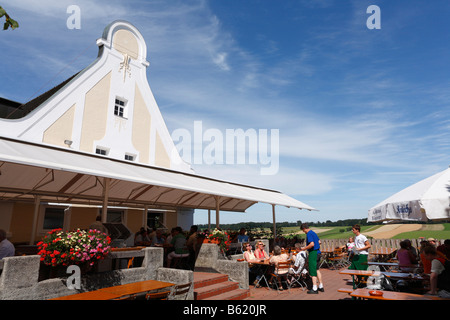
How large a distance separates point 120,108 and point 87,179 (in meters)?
6.99

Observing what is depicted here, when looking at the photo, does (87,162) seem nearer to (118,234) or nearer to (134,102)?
(118,234)

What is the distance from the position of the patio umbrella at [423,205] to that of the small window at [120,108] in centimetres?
1260

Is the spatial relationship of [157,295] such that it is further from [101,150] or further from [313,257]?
[101,150]

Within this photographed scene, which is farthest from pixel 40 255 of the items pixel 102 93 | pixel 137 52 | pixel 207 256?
pixel 137 52

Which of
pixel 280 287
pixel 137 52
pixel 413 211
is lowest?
pixel 280 287

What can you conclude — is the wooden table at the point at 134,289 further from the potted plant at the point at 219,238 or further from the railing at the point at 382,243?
the railing at the point at 382,243

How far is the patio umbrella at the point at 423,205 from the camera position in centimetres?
498

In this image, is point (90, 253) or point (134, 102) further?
point (134, 102)

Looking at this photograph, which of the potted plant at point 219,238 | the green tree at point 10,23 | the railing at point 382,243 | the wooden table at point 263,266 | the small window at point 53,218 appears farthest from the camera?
the railing at point 382,243

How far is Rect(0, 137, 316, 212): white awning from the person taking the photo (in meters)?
5.75

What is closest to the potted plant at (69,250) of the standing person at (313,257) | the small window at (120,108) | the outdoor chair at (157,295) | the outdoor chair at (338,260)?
the outdoor chair at (157,295)

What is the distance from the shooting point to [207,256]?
26.9 feet

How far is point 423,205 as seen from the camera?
201 inches
